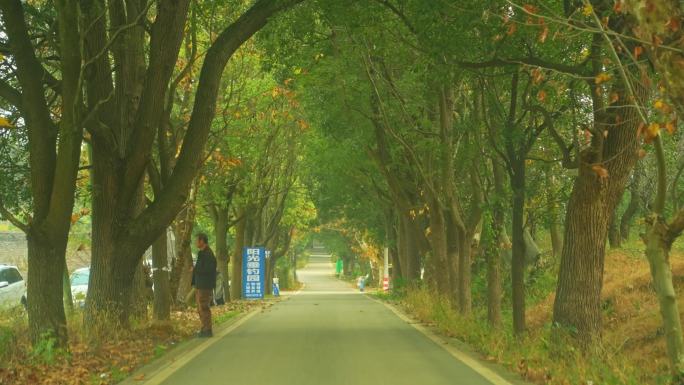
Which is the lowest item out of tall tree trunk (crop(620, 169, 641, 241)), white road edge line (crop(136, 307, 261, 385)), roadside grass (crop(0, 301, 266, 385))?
white road edge line (crop(136, 307, 261, 385))

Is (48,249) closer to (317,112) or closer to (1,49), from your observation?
(1,49)

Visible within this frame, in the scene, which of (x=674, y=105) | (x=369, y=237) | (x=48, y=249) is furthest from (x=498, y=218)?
(x=369, y=237)

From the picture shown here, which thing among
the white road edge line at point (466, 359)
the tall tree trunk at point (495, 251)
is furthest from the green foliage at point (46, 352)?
the tall tree trunk at point (495, 251)

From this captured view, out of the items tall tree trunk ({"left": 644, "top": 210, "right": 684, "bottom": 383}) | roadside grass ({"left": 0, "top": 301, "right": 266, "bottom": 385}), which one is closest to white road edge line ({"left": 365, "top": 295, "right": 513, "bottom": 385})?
tall tree trunk ({"left": 644, "top": 210, "right": 684, "bottom": 383})

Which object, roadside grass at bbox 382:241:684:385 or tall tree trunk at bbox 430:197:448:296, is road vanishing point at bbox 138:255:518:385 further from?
tall tree trunk at bbox 430:197:448:296

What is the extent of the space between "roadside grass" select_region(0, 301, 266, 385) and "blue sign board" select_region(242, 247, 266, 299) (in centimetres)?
2316

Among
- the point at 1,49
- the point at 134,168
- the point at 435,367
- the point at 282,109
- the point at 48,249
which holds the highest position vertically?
the point at 282,109

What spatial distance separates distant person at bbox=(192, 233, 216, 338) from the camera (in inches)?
700

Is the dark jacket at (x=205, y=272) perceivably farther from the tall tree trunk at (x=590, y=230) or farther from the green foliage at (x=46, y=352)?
the tall tree trunk at (x=590, y=230)

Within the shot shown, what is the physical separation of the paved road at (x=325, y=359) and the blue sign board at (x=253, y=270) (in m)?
19.4

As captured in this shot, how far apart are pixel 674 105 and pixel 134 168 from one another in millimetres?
10732

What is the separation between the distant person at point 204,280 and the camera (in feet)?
58.3

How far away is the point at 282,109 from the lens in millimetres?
30344

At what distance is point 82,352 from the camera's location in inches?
508
